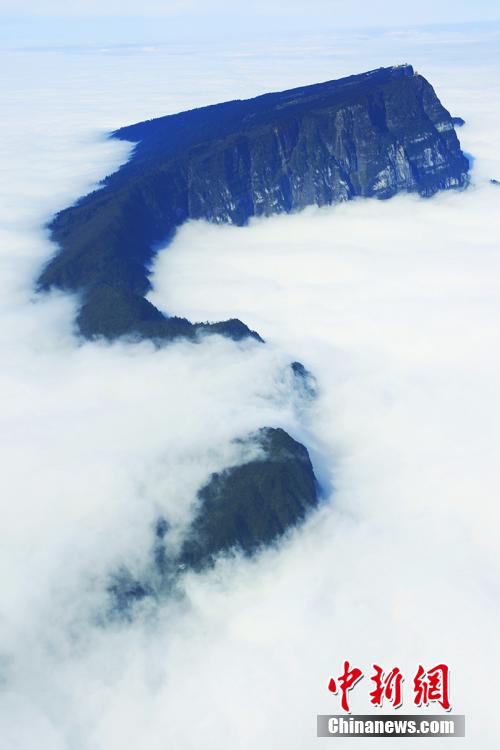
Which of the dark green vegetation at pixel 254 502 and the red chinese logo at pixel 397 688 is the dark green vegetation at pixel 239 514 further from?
the red chinese logo at pixel 397 688

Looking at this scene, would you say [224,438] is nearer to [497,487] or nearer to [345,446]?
[345,446]

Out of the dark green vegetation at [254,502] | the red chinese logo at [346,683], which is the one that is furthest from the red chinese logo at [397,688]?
the dark green vegetation at [254,502]

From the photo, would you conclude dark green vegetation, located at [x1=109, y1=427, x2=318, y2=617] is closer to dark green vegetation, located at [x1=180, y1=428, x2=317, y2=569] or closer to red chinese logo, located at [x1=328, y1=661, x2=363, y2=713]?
dark green vegetation, located at [x1=180, y1=428, x2=317, y2=569]

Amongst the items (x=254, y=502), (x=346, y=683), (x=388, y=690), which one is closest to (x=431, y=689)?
(x=388, y=690)

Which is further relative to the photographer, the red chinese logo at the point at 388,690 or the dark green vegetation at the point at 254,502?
the dark green vegetation at the point at 254,502

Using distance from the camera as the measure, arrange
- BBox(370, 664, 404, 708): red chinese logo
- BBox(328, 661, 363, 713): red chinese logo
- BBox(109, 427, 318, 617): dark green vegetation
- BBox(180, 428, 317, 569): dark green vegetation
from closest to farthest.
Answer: BBox(370, 664, 404, 708): red chinese logo
BBox(328, 661, 363, 713): red chinese logo
BBox(109, 427, 318, 617): dark green vegetation
BBox(180, 428, 317, 569): dark green vegetation

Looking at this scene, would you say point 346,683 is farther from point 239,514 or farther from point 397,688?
point 239,514

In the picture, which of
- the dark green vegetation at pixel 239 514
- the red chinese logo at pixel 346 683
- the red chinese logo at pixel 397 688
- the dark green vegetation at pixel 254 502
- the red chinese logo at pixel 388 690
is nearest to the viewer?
the red chinese logo at pixel 388 690

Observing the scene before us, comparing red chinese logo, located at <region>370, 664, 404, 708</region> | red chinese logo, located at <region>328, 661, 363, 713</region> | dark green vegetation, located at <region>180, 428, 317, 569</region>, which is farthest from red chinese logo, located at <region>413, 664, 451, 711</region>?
dark green vegetation, located at <region>180, 428, 317, 569</region>
